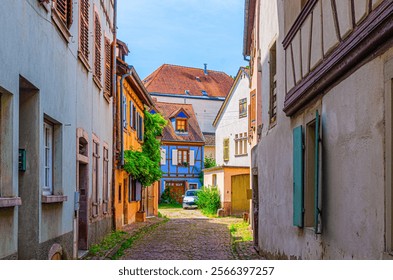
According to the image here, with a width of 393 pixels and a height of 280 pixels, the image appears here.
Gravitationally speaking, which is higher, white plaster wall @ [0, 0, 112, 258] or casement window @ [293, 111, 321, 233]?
white plaster wall @ [0, 0, 112, 258]

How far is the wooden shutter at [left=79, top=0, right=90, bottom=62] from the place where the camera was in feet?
27.0

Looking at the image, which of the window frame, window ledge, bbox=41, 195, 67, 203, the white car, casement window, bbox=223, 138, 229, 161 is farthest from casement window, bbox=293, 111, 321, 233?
casement window, bbox=223, 138, 229, 161

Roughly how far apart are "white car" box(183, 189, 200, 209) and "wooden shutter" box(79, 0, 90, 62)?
16280 millimetres

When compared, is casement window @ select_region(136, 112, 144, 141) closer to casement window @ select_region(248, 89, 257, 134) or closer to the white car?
casement window @ select_region(248, 89, 257, 134)

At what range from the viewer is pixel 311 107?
235 inches

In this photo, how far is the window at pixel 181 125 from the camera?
2281cm

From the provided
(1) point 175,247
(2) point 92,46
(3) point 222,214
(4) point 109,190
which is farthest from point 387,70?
(3) point 222,214

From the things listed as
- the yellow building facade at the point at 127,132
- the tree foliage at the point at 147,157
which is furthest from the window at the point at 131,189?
the tree foliage at the point at 147,157

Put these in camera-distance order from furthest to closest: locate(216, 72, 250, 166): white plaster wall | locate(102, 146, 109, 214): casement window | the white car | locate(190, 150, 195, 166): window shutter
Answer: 1. locate(190, 150, 195, 166): window shutter
2. the white car
3. locate(216, 72, 250, 166): white plaster wall
4. locate(102, 146, 109, 214): casement window


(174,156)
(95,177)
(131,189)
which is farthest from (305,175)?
(174,156)

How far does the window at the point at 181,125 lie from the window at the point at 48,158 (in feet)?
51.5

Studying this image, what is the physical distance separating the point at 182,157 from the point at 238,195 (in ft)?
18.9

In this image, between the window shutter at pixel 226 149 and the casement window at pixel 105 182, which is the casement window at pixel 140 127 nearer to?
the casement window at pixel 105 182

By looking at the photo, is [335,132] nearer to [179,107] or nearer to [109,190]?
[109,190]
